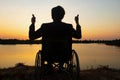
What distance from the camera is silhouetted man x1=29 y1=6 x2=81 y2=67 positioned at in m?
4.86

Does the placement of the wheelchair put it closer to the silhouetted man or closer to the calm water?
the silhouetted man

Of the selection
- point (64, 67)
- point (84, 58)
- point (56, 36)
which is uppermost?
point (56, 36)

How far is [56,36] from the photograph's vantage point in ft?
16.2

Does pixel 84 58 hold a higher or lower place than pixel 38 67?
lower

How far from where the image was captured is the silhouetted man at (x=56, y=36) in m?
4.86

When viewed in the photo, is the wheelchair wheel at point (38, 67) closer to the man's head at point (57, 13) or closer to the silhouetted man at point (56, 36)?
the silhouetted man at point (56, 36)

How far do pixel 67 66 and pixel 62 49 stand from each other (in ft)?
1.33

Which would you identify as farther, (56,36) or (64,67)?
(64,67)

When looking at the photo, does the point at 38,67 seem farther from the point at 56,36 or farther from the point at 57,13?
the point at 57,13

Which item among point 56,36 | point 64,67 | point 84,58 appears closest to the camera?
point 56,36

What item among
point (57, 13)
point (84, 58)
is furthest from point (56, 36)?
point (84, 58)

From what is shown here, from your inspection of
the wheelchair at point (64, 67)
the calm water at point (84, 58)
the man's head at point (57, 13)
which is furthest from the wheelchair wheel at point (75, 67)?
the calm water at point (84, 58)

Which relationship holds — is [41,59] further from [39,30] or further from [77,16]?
[77,16]

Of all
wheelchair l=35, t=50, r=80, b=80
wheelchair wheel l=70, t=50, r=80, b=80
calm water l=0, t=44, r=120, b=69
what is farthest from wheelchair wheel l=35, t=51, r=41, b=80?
calm water l=0, t=44, r=120, b=69
